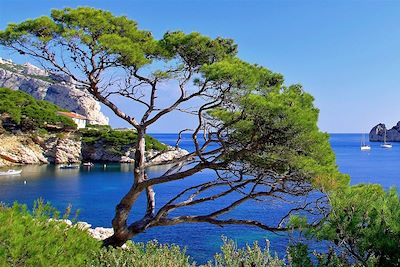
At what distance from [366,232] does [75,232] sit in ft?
9.01

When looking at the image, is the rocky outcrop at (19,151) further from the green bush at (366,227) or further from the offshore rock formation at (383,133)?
the offshore rock formation at (383,133)

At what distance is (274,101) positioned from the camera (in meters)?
5.95

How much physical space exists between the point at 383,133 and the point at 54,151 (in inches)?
3708

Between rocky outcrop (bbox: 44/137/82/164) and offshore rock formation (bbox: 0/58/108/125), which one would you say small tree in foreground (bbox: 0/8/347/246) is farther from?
offshore rock formation (bbox: 0/58/108/125)

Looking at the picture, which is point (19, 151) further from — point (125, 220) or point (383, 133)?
point (383, 133)

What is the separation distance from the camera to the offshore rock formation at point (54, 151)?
40.5 meters

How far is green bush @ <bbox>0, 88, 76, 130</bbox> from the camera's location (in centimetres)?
3938

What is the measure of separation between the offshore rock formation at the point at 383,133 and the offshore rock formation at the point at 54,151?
83.9 m

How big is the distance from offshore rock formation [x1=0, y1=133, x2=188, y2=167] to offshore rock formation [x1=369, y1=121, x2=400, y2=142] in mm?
83935

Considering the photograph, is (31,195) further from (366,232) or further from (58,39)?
(366,232)

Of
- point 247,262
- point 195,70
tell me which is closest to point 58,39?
point 195,70

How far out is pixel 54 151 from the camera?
143 ft

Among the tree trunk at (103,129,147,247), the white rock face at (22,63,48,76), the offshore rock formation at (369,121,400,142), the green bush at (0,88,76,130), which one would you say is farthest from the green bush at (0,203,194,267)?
the offshore rock formation at (369,121,400,142)

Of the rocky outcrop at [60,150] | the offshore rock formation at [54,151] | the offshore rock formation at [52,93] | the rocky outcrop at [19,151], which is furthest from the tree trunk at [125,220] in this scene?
the offshore rock formation at [52,93]
